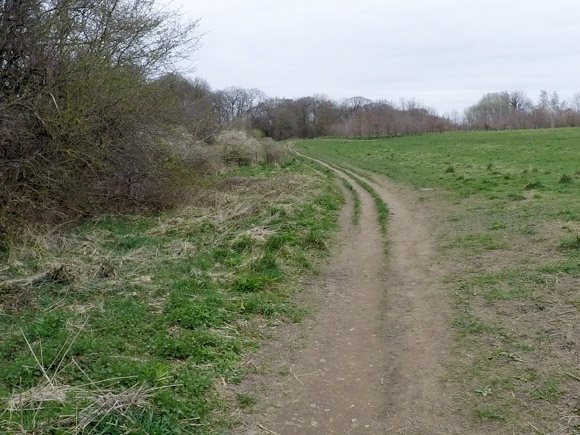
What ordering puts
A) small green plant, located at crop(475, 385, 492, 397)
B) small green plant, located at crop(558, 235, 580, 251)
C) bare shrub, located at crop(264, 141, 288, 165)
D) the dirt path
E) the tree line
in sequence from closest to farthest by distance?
the dirt path → small green plant, located at crop(475, 385, 492, 397) → small green plant, located at crop(558, 235, 580, 251) → bare shrub, located at crop(264, 141, 288, 165) → the tree line

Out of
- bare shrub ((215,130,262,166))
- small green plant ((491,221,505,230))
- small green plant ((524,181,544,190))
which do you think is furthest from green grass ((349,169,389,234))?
bare shrub ((215,130,262,166))

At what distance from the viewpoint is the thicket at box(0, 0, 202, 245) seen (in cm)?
1062

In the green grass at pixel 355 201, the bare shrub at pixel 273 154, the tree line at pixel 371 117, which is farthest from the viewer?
the tree line at pixel 371 117

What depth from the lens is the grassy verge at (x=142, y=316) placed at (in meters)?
4.24

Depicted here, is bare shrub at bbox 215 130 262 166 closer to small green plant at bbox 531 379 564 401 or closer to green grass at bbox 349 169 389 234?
green grass at bbox 349 169 389 234

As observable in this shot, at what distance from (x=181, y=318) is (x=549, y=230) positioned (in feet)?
24.0

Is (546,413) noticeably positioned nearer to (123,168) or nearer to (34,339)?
(34,339)

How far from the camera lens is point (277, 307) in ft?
23.1

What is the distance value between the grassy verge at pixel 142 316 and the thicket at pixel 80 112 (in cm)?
122

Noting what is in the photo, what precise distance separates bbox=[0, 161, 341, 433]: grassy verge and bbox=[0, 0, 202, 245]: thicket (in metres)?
1.22

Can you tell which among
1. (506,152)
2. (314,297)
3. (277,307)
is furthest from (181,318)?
(506,152)

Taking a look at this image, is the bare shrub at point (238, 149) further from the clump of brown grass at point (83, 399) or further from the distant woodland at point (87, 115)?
the clump of brown grass at point (83, 399)

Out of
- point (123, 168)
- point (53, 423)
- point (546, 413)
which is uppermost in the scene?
point (123, 168)

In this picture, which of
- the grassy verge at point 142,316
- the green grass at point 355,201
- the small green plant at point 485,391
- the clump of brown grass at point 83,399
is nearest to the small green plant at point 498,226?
the green grass at point 355,201
